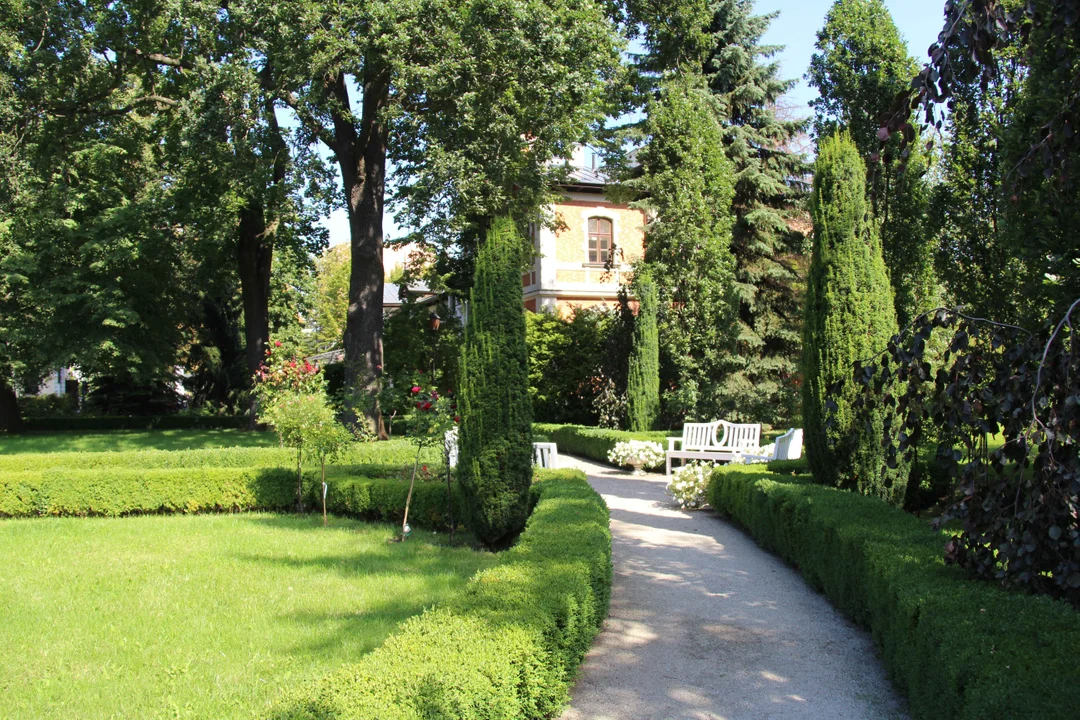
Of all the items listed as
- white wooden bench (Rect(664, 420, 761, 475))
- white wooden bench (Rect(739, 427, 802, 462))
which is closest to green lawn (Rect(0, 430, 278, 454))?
white wooden bench (Rect(664, 420, 761, 475))

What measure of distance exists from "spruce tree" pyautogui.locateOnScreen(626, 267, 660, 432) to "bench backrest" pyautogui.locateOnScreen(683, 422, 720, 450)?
373cm

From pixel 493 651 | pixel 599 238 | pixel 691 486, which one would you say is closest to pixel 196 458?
pixel 691 486

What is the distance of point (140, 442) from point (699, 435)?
15.0 meters

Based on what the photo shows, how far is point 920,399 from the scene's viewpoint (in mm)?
4531

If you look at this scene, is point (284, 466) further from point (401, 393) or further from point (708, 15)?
point (708, 15)

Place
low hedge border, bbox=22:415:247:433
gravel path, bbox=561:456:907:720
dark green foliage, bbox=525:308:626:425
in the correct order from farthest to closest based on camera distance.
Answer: low hedge border, bbox=22:415:247:433, dark green foliage, bbox=525:308:626:425, gravel path, bbox=561:456:907:720

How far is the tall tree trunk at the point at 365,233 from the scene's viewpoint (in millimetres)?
17219

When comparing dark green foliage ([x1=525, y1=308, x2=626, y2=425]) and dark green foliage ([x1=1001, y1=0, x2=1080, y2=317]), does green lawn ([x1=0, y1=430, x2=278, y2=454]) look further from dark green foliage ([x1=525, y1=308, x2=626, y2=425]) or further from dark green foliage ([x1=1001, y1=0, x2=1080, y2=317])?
dark green foliage ([x1=1001, y1=0, x2=1080, y2=317])

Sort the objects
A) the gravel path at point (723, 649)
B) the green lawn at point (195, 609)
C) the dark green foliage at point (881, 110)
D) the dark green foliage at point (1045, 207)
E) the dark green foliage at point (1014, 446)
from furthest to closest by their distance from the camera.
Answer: the dark green foliage at point (881, 110), the dark green foliage at point (1045, 207), the gravel path at point (723, 649), the green lawn at point (195, 609), the dark green foliage at point (1014, 446)

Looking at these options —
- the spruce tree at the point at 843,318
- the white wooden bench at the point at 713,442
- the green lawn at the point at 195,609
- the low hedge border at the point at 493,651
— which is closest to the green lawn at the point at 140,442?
the white wooden bench at the point at 713,442

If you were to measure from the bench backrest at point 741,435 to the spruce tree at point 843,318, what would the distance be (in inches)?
236

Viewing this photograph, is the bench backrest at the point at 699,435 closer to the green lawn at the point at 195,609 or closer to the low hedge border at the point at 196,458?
the low hedge border at the point at 196,458

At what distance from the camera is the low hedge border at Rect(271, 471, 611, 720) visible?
3074mm

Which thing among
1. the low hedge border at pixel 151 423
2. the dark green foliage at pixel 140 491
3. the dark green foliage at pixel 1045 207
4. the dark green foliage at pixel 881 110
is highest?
the dark green foliage at pixel 881 110
